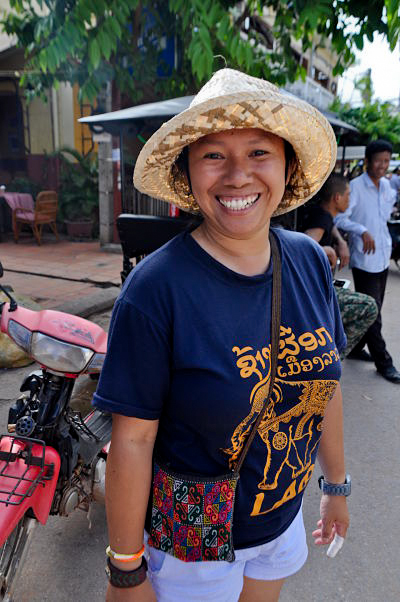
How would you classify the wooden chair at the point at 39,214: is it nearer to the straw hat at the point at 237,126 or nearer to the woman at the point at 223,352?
the straw hat at the point at 237,126

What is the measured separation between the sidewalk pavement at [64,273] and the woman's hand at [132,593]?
→ 419cm

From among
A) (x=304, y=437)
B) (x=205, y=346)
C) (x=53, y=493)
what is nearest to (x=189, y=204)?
(x=205, y=346)

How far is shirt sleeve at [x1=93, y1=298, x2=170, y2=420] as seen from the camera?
101cm

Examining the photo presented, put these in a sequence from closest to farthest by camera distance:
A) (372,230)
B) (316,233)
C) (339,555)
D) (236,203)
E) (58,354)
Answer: (236,203), (58,354), (339,555), (316,233), (372,230)

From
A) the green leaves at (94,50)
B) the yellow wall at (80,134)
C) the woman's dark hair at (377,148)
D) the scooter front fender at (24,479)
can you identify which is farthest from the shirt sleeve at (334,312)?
the yellow wall at (80,134)

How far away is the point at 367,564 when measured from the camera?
7.25 ft

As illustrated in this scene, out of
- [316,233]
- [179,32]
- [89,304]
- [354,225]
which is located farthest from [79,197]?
[316,233]

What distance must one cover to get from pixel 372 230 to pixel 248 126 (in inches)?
139

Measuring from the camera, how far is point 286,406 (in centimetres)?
116

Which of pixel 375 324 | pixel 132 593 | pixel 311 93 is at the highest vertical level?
pixel 311 93

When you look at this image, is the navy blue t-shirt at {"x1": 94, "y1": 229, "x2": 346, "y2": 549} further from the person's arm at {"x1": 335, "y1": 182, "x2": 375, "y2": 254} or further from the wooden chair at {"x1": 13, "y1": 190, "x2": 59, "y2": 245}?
the wooden chair at {"x1": 13, "y1": 190, "x2": 59, "y2": 245}

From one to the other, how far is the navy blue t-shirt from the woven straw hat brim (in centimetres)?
25

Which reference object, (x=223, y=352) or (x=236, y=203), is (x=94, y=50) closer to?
(x=236, y=203)

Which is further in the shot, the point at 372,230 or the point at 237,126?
the point at 372,230
